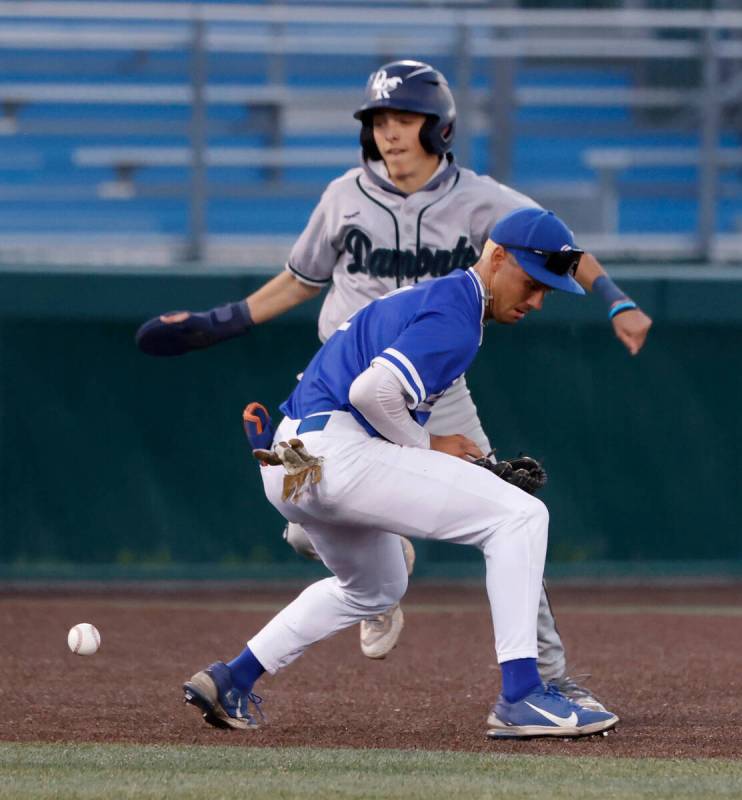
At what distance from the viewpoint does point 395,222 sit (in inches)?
216

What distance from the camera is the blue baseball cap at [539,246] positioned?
4.54m

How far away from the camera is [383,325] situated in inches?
178

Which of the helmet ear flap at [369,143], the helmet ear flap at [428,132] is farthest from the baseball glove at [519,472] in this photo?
the helmet ear flap at [369,143]

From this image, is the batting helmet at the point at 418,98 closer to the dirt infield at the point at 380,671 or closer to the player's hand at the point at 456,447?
the player's hand at the point at 456,447

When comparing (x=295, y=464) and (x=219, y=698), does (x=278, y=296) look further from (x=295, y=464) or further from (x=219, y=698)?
(x=219, y=698)

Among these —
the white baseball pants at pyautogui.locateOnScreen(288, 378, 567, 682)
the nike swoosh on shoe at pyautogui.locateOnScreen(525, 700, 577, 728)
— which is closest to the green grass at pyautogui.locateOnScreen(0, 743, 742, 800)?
the nike swoosh on shoe at pyautogui.locateOnScreen(525, 700, 577, 728)

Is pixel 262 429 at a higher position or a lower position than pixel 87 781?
higher

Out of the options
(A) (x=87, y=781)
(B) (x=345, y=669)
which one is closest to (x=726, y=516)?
(B) (x=345, y=669)

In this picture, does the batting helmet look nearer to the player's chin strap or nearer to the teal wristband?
the teal wristband

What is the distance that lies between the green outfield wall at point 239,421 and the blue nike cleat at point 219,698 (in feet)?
15.4

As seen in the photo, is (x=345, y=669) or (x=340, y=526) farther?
(x=345, y=669)

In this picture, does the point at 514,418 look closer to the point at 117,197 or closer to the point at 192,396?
the point at 192,396

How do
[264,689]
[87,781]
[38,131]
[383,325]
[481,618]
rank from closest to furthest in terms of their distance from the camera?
[87,781] < [383,325] < [264,689] < [481,618] < [38,131]

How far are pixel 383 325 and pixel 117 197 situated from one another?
6.39 m
